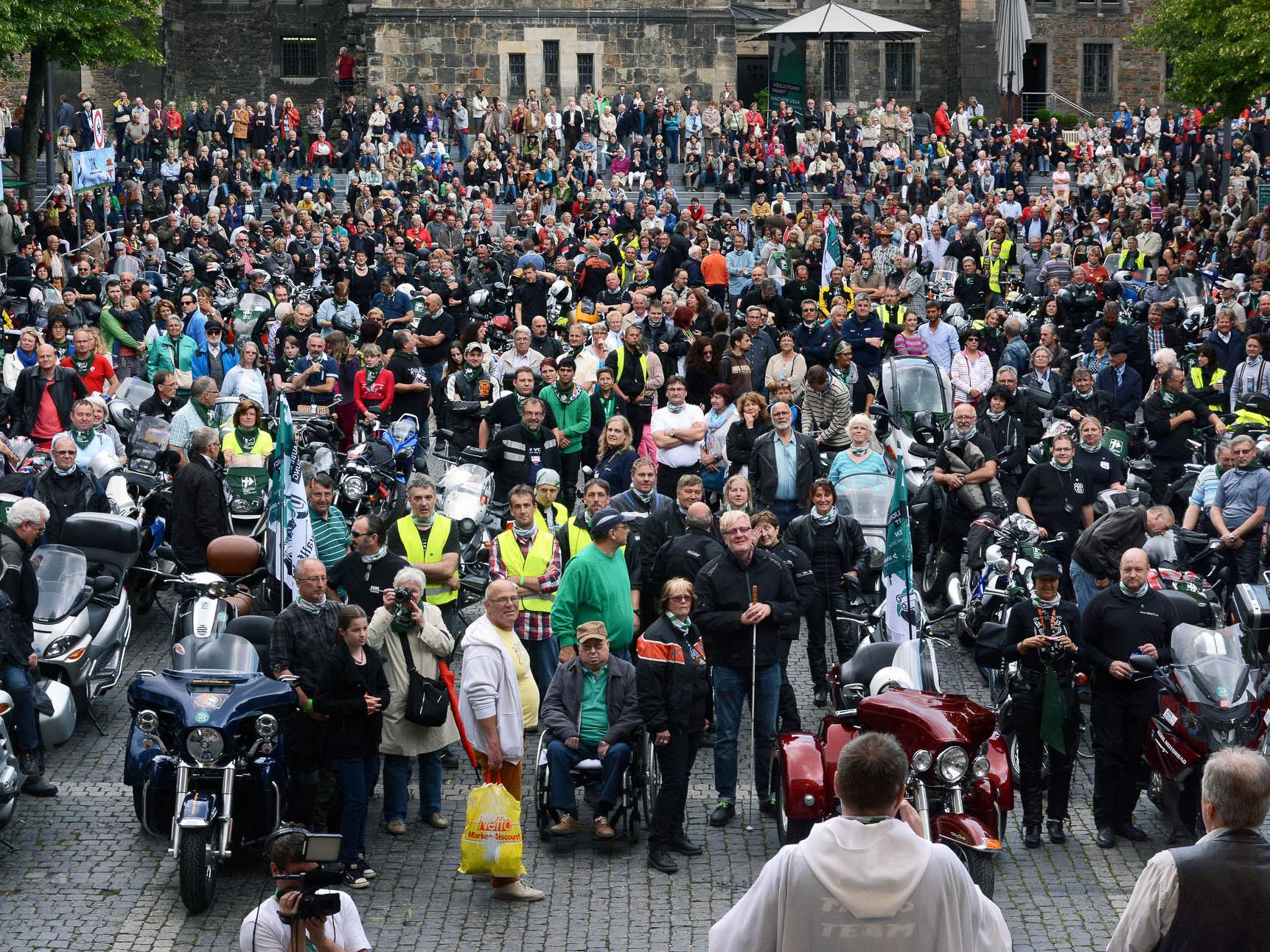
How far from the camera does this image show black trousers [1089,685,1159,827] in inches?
408

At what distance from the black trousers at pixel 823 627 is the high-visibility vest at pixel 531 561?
1845mm

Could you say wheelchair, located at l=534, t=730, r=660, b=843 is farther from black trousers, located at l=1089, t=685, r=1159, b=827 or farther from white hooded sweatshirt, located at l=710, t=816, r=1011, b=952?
white hooded sweatshirt, located at l=710, t=816, r=1011, b=952

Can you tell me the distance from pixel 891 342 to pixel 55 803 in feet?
37.9

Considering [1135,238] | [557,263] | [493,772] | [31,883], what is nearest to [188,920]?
[31,883]

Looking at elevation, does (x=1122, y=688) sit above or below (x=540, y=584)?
below

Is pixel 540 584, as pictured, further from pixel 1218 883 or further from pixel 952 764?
pixel 1218 883

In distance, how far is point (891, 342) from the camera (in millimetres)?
19922

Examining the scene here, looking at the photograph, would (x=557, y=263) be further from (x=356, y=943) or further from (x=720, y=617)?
(x=356, y=943)

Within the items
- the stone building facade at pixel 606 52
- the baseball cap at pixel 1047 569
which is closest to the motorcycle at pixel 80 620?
the baseball cap at pixel 1047 569

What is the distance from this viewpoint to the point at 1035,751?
34.2ft

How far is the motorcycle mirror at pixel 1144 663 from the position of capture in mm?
10133

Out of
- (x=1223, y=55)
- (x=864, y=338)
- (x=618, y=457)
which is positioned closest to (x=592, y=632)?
(x=618, y=457)

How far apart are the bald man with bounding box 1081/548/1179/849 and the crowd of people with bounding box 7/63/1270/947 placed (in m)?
0.02

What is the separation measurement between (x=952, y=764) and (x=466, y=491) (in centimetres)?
588
